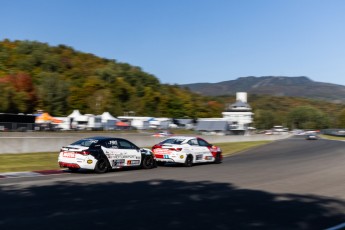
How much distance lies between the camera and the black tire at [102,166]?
17047 millimetres

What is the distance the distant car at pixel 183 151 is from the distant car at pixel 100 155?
5.75 ft

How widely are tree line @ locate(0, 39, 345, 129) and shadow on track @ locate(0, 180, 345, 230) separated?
262ft

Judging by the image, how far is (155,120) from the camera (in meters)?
93.1

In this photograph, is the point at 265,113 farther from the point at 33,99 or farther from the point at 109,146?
the point at 109,146

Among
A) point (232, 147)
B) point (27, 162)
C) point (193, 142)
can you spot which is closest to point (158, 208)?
point (193, 142)

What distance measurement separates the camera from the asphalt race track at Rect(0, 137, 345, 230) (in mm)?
8148

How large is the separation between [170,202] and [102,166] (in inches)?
290

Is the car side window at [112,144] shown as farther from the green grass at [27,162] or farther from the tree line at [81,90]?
the tree line at [81,90]

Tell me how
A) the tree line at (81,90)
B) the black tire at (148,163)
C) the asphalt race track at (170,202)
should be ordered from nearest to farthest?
1. the asphalt race track at (170,202)
2. the black tire at (148,163)
3. the tree line at (81,90)

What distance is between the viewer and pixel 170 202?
10.4m

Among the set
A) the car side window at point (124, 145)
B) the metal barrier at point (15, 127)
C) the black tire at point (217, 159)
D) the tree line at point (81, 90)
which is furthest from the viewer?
the tree line at point (81, 90)

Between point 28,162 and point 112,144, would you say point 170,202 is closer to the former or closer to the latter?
point 112,144

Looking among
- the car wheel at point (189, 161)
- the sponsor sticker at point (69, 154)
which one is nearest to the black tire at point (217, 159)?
the car wheel at point (189, 161)

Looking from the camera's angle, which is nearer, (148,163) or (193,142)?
(148,163)
